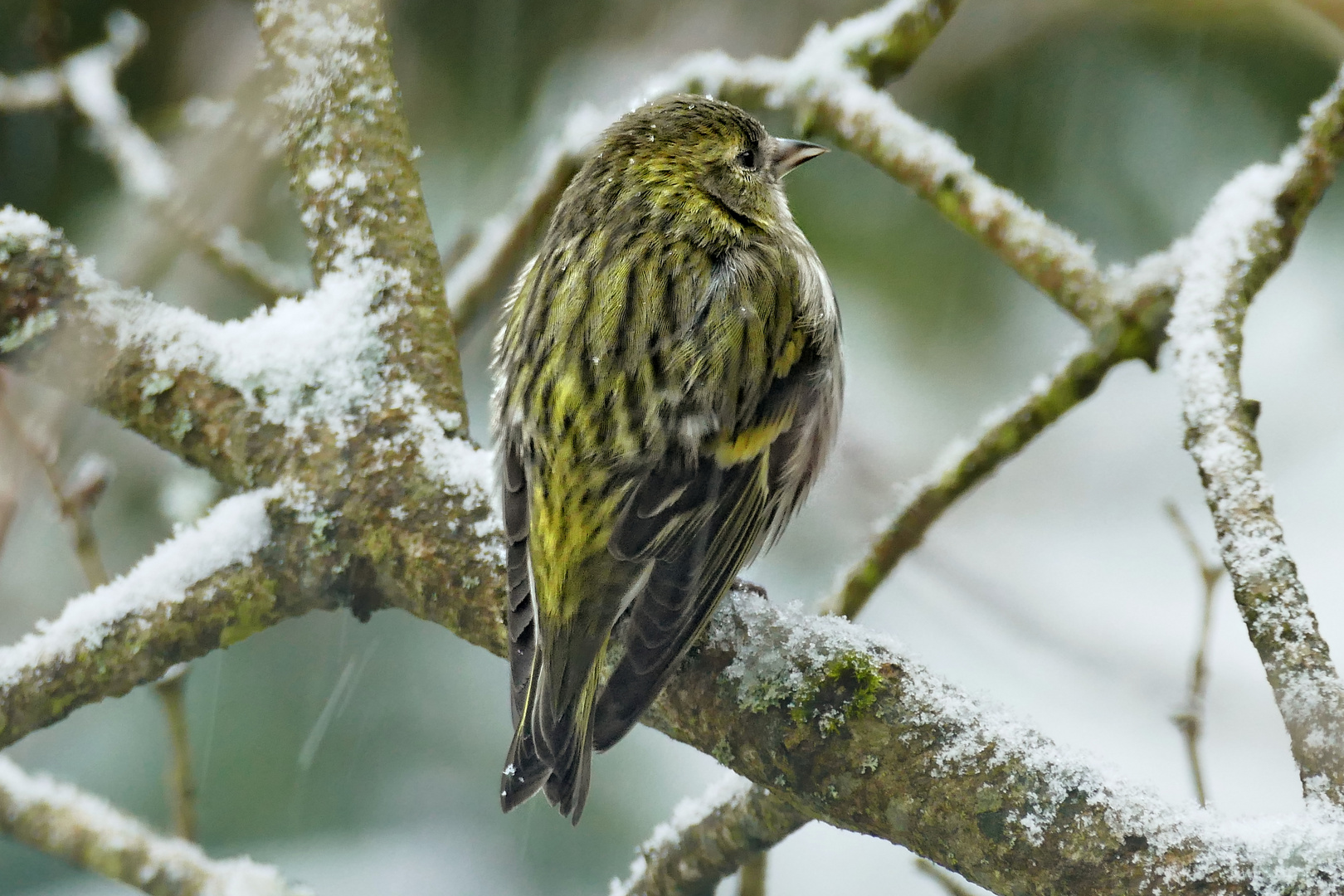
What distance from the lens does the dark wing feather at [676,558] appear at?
5.22 ft

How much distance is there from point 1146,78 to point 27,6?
13.6 ft

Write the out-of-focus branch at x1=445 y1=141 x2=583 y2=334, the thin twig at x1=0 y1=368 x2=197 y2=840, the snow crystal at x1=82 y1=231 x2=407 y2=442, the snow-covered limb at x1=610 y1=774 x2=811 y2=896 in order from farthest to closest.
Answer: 1. the out-of-focus branch at x1=445 y1=141 x2=583 y2=334
2. the thin twig at x1=0 y1=368 x2=197 y2=840
3. the snow crystal at x1=82 y1=231 x2=407 y2=442
4. the snow-covered limb at x1=610 y1=774 x2=811 y2=896

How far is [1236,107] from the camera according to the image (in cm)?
411

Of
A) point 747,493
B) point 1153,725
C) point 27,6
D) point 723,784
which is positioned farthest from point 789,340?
point 27,6

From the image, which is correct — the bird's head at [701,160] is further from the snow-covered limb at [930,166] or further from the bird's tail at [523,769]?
the bird's tail at [523,769]

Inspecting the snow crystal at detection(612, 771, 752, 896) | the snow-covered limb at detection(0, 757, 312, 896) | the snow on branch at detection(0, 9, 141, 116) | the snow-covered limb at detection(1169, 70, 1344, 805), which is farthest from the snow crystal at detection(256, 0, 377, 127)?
the snow-covered limb at detection(1169, 70, 1344, 805)

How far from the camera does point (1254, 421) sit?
176 cm

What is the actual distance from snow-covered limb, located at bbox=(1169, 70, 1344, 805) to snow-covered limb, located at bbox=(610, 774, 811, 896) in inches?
27.8

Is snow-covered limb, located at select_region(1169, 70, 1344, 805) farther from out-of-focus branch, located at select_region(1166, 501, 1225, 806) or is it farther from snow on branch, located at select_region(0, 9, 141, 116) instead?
snow on branch, located at select_region(0, 9, 141, 116)

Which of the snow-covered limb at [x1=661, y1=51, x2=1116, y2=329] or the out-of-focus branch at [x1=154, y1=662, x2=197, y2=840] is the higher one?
the snow-covered limb at [x1=661, y1=51, x2=1116, y2=329]

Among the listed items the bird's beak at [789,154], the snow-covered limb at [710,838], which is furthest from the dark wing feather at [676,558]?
the bird's beak at [789,154]

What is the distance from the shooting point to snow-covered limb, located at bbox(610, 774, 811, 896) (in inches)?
70.8

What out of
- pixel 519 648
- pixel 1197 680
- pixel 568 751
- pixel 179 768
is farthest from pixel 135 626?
pixel 1197 680

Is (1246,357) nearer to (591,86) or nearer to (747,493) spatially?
(591,86)
